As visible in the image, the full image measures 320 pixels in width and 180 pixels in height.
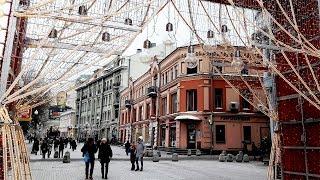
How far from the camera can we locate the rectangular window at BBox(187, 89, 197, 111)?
115 ft

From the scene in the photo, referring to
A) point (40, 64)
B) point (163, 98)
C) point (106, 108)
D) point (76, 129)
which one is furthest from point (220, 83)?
point (76, 129)

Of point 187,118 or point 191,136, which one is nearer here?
point 187,118

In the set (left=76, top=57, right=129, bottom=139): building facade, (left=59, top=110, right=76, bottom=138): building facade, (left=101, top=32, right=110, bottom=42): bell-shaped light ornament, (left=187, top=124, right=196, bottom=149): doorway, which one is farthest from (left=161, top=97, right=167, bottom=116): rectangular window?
(left=59, top=110, right=76, bottom=138): building facade

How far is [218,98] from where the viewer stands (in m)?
35.0

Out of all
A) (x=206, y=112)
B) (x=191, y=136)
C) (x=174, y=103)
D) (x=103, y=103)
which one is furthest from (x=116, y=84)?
(x=206, y=112)

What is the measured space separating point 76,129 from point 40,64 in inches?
3297

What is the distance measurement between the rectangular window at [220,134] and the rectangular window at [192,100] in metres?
3.05

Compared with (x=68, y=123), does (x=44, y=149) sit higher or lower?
lower

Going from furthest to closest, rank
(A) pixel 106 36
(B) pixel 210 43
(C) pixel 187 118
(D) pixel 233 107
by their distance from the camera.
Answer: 1. (D) pixel 233 107
2. (C) pixel 187 118
3. (B) pixel 210 43
4. (A) pixel 106 36

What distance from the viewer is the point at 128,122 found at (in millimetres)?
55688

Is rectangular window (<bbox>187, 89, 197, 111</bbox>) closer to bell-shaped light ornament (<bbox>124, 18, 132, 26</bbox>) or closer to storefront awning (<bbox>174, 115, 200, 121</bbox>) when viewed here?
storefront awning (<bbox>174, 115, 200, 121</bbox>)

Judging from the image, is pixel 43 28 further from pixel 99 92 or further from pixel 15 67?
pixel 99 92

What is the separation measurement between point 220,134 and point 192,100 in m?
4.45

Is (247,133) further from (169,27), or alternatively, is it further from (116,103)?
(116,103)
